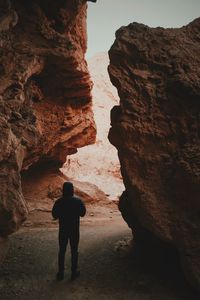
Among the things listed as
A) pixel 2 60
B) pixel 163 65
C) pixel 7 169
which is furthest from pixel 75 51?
pixel 7 169

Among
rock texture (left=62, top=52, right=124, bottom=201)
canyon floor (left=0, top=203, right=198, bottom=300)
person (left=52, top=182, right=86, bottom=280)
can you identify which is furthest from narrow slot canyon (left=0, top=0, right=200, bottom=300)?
rock texture (left=62, top=52, right=124, bottom=201)

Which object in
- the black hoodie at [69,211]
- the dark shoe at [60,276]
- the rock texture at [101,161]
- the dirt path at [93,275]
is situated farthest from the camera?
the rock texture at [101,161]

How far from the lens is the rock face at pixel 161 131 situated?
269 inches

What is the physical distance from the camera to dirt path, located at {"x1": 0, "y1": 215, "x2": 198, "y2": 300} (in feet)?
21.0

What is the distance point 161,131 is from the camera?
7742mm

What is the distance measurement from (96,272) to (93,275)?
0.20 meters

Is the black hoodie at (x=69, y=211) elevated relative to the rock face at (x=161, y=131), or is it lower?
lower

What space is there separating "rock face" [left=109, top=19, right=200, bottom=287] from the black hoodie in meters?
1.46

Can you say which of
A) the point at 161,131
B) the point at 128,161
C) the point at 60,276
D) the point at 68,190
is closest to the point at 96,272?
the point at 60,276

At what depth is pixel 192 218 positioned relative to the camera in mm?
6781

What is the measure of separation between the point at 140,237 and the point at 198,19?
6668mm

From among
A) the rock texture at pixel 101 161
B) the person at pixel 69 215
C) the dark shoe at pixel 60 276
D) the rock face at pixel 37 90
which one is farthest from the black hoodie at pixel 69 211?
the rock texture at pixel 101 161

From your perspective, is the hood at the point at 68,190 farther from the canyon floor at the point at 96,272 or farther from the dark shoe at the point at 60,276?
the canyon floor at the point at 96,272

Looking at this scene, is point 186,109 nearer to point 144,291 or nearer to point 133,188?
point 133,188
